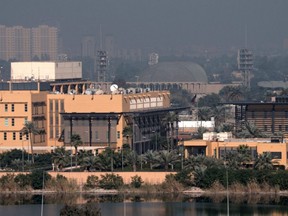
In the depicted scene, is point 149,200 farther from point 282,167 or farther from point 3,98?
point 3,98

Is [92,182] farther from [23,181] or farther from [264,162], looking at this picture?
[264,162]

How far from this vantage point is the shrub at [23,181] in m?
69.7

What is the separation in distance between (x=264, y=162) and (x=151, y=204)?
7660 mm

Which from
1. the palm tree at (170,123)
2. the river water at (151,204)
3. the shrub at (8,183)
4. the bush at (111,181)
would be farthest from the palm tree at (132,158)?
the palm tree at (170,123)

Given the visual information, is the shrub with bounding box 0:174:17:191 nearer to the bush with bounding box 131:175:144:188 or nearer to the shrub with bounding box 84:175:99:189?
the shrub with bounding box 84:175:99:189

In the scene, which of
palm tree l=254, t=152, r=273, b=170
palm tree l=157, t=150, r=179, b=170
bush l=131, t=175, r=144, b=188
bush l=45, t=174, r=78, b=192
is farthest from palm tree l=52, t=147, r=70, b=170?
palm tree l=254, t=152, r=273, b=170

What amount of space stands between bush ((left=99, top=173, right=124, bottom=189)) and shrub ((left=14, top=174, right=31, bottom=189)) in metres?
3.38

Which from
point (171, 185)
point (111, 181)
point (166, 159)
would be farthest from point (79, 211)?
point (166, 159)

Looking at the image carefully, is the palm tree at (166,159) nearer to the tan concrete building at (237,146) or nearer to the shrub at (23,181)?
the tan concrete building at (237,146)

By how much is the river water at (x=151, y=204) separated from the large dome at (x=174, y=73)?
3831 inches

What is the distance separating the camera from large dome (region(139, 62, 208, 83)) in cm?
16575

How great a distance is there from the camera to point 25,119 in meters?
81.8

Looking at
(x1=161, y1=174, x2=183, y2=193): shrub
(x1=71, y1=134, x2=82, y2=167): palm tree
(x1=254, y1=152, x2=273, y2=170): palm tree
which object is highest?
(x1=71, y1=134, x2=82, y2=167): palm tree

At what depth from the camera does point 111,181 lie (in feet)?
228
